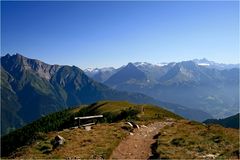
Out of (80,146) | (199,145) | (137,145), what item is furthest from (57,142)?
(199,145)

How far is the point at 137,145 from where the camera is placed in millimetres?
38469

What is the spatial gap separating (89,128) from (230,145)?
68.8 ft

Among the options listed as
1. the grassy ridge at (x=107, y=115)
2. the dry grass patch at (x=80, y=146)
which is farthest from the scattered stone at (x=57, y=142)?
the grassy ridge at (x=107, y=115)

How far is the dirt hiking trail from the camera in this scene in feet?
109

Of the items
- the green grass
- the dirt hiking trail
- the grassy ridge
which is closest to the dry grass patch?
the dirt hiking trail

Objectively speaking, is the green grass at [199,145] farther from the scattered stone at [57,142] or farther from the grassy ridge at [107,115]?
the grassy ridge at [107,115]

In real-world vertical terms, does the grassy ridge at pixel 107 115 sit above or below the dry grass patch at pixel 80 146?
below

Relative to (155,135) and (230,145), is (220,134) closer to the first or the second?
(230,145)

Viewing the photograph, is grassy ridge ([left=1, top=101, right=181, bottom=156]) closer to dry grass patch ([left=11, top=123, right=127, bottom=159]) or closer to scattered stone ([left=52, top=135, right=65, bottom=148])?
scattered stone ([left=52, top=135, right=65, bottom=148])

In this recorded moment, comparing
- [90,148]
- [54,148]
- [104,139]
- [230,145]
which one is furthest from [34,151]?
[230,145]

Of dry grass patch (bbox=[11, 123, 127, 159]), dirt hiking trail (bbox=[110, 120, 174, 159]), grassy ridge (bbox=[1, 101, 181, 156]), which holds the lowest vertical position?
grassy ridge (bbox=[1, 101, 181, 156])

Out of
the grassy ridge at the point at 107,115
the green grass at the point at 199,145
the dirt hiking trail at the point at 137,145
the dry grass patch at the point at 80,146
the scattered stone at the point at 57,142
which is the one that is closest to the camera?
the green grass at the point at 199,145

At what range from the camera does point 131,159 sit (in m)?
32.0

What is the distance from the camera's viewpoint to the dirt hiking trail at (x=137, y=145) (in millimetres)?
33375
